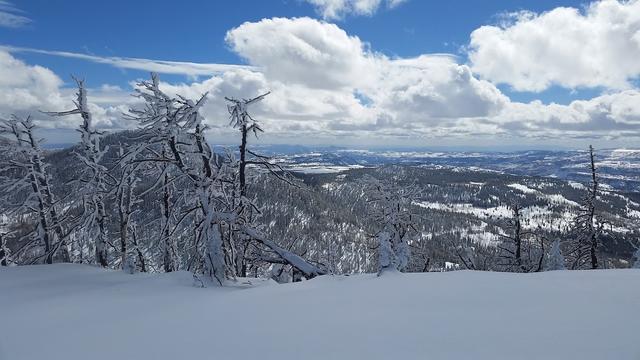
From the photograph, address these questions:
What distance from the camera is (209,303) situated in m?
7.23

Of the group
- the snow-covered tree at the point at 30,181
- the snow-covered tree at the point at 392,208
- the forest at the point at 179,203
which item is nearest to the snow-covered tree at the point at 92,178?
the forest at the point at 179,203

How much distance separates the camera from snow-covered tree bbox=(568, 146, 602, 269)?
22859 millimetres

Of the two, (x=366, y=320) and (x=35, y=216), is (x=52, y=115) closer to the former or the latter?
(x=35, y=216)

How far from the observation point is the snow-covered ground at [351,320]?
14.3ft

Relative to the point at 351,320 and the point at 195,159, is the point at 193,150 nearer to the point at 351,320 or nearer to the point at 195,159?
the point at 195,159

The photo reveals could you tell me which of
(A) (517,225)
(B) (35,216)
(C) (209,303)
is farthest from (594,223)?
(B) (35,216)

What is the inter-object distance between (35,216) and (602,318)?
77.9 ft

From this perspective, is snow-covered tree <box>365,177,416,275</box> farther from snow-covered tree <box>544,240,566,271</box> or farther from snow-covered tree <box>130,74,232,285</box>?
snow-covered tree <box>130,74,232,285</box>

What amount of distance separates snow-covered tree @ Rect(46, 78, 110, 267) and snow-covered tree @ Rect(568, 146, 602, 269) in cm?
2565

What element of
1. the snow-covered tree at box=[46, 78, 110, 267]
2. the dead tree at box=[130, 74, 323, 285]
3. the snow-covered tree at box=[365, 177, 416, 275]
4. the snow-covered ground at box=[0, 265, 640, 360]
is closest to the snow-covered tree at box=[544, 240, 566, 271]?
the snow-covered tree at box=[365, 177, 416, 275]

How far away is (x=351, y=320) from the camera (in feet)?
18.2

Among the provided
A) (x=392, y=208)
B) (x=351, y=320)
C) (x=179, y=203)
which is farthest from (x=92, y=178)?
(x=392, y=208)

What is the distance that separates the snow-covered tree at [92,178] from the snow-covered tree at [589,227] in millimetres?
25652

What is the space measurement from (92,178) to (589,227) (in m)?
27.1
